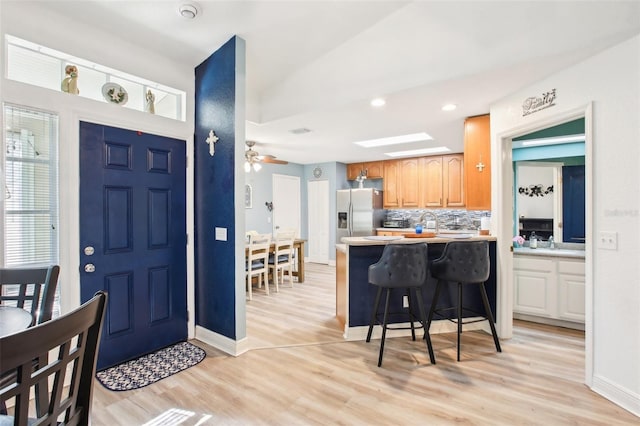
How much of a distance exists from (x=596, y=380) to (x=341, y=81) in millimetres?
3187

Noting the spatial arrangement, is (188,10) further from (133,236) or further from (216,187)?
(133,236)

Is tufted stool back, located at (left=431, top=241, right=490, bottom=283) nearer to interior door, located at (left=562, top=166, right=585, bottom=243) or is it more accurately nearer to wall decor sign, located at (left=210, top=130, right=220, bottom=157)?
interior door, located at (left=562, top=166, right=585, bottom=243)

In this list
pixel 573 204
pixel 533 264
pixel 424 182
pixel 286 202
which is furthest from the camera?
pixel 286 202

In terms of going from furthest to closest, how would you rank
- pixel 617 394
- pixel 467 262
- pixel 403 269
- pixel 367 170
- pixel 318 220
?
pixel 318 220, pixel 367 170, pixel 467 262, pixel 403 269, pixel 617 394

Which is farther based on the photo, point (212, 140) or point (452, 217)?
point (452, 217)

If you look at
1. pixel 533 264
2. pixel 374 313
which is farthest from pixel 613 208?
pixel 374 313

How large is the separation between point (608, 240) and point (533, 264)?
1.46 metres

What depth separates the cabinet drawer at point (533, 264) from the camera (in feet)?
11.0

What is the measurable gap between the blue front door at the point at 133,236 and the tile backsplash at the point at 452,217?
16.3 feet

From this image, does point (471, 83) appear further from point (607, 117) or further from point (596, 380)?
point (596, 380)

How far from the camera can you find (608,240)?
209 centimetres

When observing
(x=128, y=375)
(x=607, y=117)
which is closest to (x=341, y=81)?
(x=607, y=117)

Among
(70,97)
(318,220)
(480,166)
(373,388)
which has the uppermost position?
(70,97)

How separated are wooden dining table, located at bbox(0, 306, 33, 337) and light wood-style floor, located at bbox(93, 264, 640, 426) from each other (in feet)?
3.08
